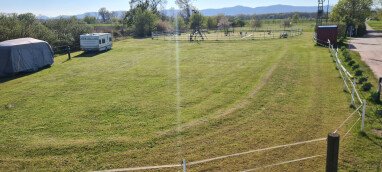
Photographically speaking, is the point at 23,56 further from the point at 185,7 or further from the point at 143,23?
the point at 185,7

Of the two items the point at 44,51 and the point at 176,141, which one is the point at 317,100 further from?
the point at 44,51

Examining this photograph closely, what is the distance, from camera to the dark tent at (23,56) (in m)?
22.2

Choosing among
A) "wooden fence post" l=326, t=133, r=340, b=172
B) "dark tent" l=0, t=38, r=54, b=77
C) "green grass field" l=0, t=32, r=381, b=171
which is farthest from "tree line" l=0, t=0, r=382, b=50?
"wooden fence post" l=326, t=133, r=340, b=172

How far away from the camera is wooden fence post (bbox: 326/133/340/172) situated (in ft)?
18.4

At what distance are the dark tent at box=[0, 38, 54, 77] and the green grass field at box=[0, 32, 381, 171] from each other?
207 centimetres

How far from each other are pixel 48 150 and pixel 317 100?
10.5 m

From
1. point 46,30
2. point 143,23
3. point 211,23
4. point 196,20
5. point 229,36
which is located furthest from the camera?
point 211,23

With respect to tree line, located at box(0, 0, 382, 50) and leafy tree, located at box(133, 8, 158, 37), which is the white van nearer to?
tree line, located at box(0, 0, 382, 50)

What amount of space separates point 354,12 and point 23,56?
4322 centimetres

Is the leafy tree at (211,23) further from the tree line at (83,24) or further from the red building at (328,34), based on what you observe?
the red building at (328,34)

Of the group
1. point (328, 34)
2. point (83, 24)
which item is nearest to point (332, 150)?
point (328, 34)

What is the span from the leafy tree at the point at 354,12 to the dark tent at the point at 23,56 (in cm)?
3998

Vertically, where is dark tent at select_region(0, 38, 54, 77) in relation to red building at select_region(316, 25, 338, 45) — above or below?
below

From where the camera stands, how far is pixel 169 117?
12.3m
